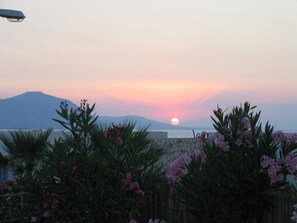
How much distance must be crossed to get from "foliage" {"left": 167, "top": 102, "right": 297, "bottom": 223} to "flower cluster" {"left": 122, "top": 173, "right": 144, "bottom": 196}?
911 mm

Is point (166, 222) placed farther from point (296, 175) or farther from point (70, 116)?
point (70, 116)

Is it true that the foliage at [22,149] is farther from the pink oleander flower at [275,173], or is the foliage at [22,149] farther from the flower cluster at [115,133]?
the pink oleander flower at [275,173]

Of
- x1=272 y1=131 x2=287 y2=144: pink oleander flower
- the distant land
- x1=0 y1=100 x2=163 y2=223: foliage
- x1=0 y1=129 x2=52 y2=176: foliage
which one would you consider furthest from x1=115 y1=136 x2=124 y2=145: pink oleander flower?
the distant land

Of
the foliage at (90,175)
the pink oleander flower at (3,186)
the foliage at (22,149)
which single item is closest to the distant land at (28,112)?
the foliage at (22,149)

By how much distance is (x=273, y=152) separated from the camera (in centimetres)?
502

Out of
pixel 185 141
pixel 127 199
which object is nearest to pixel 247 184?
pixel 127 199

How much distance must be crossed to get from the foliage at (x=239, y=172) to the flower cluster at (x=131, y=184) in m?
0.91

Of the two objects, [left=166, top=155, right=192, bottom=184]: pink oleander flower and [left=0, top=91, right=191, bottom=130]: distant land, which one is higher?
[left=0, top=91, right=191, bottom=130]: distant land

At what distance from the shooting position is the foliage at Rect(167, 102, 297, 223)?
4.95m

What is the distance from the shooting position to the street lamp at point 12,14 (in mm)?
7742

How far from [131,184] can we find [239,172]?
1479 mm

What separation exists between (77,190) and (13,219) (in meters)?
1.92

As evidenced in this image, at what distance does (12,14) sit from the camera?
7.77m

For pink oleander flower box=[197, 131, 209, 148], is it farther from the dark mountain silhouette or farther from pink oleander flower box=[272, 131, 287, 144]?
the dark mountain silhouette
